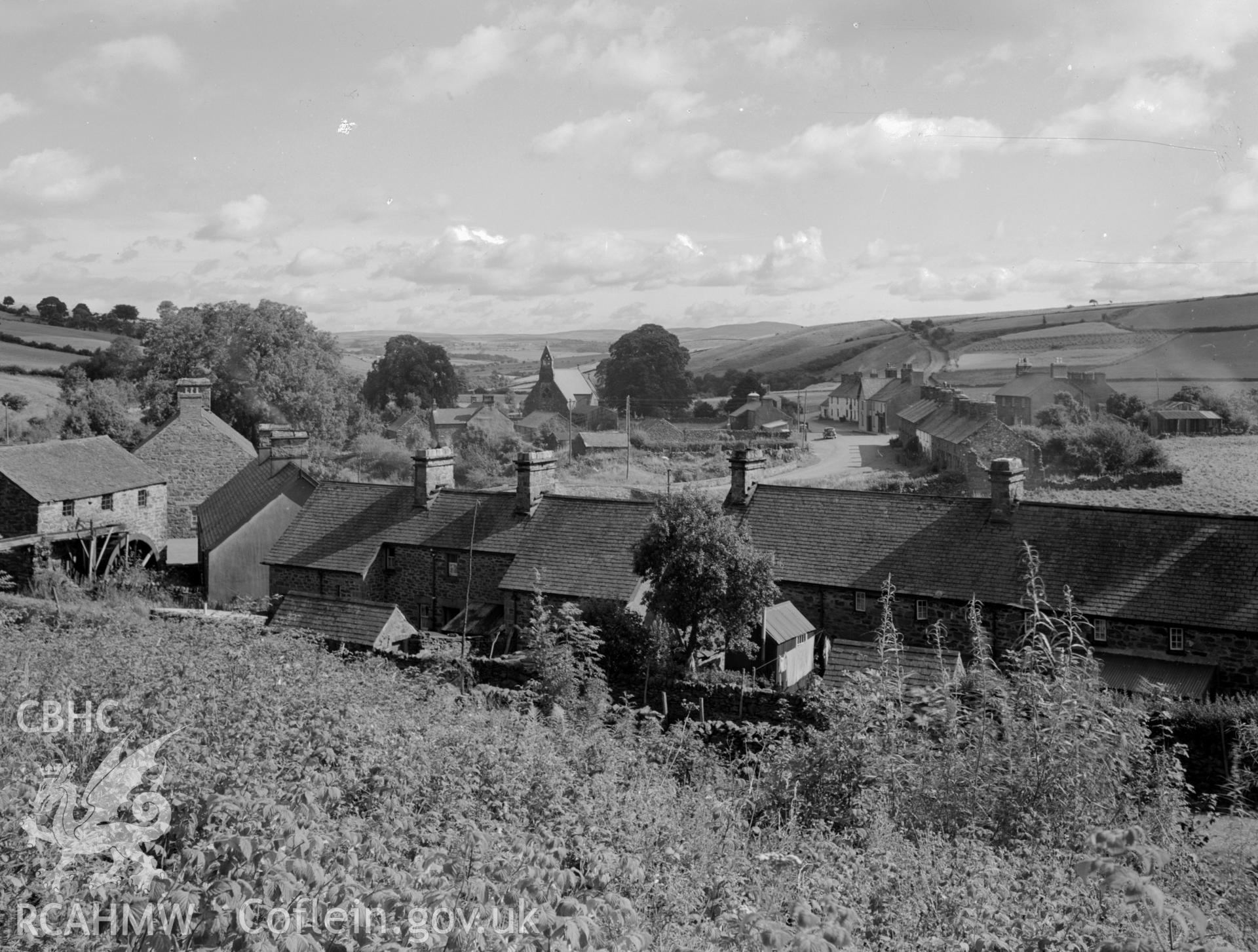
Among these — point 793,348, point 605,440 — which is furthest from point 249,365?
point 793,348

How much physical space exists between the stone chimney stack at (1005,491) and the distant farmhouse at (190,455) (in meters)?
34.3

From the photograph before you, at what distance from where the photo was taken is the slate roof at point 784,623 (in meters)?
22.0

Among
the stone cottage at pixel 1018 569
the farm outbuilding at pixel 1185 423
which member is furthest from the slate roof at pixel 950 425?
the stone cottage at pixel 1018 569

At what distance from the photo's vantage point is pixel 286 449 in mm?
37375

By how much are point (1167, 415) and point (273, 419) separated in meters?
48.5

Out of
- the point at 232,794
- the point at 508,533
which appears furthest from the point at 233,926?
the point at 508,533

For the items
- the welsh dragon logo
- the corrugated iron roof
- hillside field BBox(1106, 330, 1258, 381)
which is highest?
hillside field BBox(1106, 330, 1258, 381)

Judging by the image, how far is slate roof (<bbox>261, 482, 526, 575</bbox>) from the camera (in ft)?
92.3

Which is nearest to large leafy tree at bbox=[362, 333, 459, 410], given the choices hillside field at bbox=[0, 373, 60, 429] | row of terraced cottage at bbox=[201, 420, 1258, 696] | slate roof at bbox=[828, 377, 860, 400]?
hillside field at bbox=[0, 373, 60, 429]

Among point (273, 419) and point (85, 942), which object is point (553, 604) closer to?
point (85, 942)

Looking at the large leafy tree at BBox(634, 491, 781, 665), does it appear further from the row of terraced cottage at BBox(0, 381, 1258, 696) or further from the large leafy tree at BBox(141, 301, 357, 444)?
the large leafy tree at BBox(141, 301, 357, 444)

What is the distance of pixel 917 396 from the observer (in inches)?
3098

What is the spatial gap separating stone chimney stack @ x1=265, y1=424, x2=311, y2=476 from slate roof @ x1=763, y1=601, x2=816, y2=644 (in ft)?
65.5

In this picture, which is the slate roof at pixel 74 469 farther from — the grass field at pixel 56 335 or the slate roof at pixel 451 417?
the grass field at pixel 56 335
